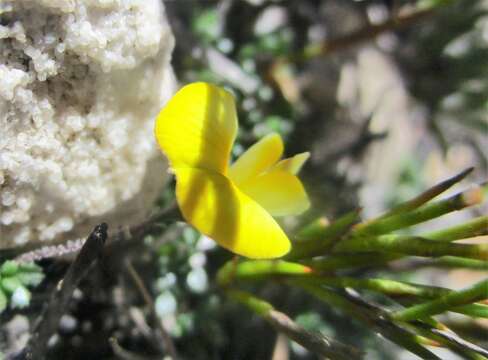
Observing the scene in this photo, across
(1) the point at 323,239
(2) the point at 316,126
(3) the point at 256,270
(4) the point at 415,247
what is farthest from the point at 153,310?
(2) the point at 316,126

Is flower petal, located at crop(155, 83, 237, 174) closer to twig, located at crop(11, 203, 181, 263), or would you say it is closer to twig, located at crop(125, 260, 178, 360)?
twig, located at crop(11, 203, 181, 263)

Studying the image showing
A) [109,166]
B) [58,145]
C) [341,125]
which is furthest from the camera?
[341,125]

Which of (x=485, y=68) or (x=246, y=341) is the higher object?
(x=485, y=68)

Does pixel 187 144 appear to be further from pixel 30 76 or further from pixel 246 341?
pixel 246 341

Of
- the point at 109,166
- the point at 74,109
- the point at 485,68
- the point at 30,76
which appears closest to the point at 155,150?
the point at 109,166

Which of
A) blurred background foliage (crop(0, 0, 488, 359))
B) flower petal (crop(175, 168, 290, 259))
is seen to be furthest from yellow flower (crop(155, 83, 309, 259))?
blurred background foliage (crop(0, 0, 488, 359))

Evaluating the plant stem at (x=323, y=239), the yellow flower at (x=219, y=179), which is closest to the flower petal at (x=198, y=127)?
the yellow flower at (x=219, y=179)
